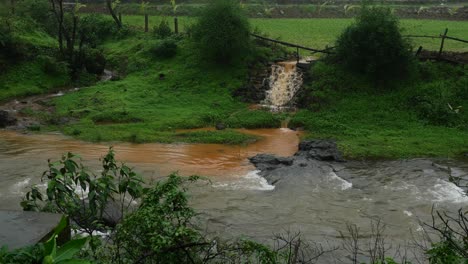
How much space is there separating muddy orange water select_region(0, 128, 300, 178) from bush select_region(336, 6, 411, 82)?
5197mm

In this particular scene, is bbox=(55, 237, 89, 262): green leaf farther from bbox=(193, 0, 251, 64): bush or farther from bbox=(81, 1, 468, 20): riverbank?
bbox=(81, 1, 468, 20): riverbank

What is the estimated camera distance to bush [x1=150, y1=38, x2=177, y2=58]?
26.9 metres

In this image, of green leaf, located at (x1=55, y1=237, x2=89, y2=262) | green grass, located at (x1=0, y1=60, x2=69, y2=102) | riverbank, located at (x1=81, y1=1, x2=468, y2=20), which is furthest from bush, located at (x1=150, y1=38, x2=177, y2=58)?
green leaf, located at (x1=55, y1=237, x2=89, y2=262)

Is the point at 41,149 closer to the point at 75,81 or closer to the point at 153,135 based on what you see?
the point at 153,135

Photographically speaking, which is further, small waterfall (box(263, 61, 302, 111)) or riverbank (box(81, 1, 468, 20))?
riverbank (box(81, 1, 468, 20))

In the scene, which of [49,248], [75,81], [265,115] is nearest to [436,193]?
[265,115]

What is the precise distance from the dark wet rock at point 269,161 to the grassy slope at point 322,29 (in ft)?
43.7

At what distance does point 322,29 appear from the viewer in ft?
111

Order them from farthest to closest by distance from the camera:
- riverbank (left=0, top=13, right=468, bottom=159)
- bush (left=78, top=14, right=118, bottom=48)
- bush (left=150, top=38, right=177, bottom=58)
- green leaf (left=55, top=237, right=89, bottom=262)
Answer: bush (left=78, top=14, right=118, bottom=48) → bush (left=150, top=38, right=177, bottom=58) → riverbank (left=0, top=13, right=468, bottom=159) → green leaf (left=55, top=237, right=89, bottom=262)

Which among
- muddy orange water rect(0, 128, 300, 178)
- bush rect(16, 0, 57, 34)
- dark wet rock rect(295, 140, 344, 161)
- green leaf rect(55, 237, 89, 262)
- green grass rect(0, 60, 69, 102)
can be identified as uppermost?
bush rect(16, 0, 57, 34)

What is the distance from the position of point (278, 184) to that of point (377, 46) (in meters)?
9.62

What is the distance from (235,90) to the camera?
2355cm

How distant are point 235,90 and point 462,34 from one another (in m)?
15.1

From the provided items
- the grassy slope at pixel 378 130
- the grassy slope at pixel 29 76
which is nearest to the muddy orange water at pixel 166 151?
the grassy slope at pixel 378 130
